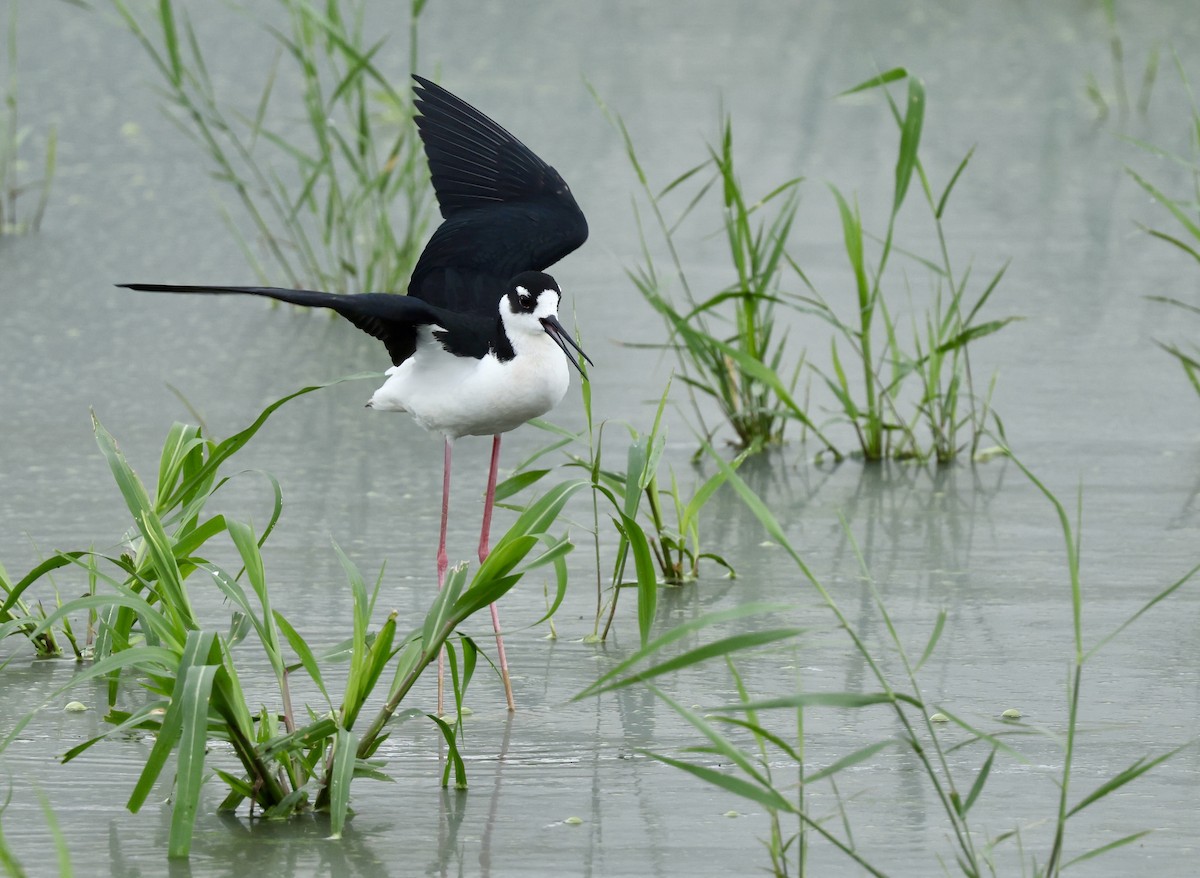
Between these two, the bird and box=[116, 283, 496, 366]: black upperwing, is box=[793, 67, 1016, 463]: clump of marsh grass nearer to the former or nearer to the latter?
the bird

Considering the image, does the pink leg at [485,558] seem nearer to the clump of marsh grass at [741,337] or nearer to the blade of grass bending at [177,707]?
the clump of marsh grass at [741,337]

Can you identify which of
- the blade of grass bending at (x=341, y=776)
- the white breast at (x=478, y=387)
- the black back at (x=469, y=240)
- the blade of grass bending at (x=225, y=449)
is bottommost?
the blade of grass bending at (x=341, y=776)

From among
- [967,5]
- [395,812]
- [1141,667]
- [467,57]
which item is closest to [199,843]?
[395,812]

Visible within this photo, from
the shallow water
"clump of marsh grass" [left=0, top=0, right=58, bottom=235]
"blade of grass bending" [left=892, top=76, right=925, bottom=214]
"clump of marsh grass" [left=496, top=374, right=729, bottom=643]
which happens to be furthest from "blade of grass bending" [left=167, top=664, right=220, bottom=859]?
"clump of marsh grass" [left=0, top=0, right=58, bottom=235]

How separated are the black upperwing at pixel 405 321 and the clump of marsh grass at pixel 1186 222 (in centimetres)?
140

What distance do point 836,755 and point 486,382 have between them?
732 millimetres

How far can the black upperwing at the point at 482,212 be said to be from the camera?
120 inches

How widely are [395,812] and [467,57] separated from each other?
19.4 ft

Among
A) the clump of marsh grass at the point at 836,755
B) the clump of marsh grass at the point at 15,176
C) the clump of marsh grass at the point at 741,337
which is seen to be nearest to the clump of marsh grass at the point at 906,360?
the clump of marsh grass at the point at 741,337

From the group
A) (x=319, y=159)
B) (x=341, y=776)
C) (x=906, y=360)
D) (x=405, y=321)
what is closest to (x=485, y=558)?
(x=405, y=321)

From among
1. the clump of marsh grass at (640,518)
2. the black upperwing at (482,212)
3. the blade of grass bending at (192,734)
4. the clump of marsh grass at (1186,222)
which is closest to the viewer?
the blade of grass bending at (192,734)

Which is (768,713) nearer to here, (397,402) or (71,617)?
(397,402)

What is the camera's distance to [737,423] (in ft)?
14.1

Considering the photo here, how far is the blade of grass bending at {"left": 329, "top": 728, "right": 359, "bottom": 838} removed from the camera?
2.19 meters
